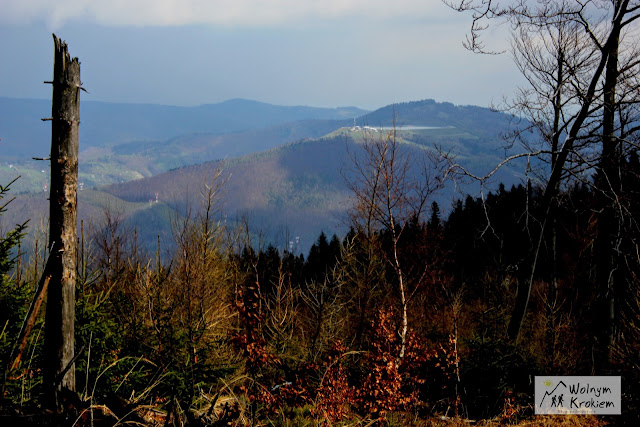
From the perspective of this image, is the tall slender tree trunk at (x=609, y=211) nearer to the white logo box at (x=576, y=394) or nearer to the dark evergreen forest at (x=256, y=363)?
the dark evergreen forest at (x=256, y=363)

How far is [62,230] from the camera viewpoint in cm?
606

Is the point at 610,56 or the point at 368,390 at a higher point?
the point at 610,56

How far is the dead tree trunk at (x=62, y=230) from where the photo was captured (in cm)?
593

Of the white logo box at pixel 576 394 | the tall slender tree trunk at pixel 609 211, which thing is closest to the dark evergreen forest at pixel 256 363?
the tall slender tree trunk at pixel 609 211

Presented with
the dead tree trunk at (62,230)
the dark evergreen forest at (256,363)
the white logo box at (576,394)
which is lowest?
the white logo box at (576,394)

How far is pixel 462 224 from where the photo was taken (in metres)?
57.4

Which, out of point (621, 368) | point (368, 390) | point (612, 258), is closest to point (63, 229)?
point (368, 390)

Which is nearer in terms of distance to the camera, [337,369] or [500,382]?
[337,369]

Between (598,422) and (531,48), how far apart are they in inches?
391

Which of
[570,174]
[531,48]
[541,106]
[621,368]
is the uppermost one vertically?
[531,48]

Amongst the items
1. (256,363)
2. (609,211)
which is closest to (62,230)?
(256,363)

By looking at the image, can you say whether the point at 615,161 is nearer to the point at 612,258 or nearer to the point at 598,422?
the point at 612,258

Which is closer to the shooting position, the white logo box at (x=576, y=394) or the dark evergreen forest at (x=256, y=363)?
the dark evergreen forest at (x=256, y=363)

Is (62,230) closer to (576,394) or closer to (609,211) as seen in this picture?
(576,394)
